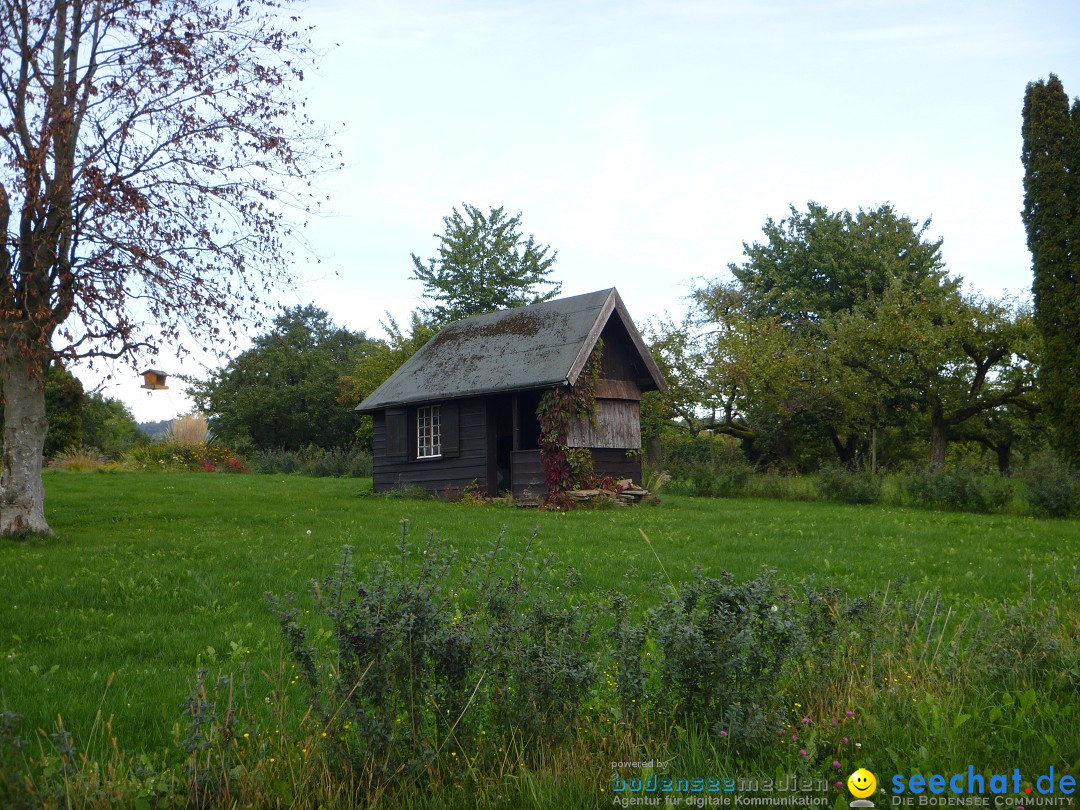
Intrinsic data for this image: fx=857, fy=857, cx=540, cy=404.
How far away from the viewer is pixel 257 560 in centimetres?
1068

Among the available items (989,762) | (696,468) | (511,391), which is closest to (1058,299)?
(696,468)

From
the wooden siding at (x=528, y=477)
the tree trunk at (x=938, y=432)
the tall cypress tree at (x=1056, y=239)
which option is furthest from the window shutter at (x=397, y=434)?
the tree trunk at (x=938, y=432)

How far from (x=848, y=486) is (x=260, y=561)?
18.0 m

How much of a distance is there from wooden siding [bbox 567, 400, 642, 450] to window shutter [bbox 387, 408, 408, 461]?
5.55 meters

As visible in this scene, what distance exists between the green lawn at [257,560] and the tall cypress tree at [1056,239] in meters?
4.81

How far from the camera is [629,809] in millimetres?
3666

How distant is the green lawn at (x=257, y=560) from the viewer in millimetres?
5898

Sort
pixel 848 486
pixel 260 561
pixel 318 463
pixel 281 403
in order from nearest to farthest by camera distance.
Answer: pixel 260 561
pixel 848 486
pixel 318 463
pixel 281 403

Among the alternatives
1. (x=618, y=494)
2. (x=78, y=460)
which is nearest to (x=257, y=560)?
(x=618, y=494)

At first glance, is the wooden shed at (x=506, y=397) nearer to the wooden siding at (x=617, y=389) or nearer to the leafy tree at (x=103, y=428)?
the wooden siding at (x=617, y=389)

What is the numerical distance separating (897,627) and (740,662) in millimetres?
1600

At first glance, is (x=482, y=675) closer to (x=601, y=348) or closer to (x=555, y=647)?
(x=555, y=647)

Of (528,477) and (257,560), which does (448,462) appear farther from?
(257,560)

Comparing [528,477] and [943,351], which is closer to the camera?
[528,477]
